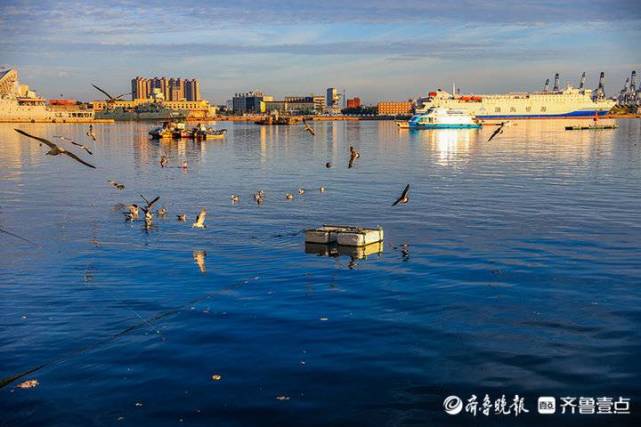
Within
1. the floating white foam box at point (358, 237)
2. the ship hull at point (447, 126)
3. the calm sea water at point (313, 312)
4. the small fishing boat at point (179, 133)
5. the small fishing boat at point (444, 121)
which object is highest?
the small fishing boat at point (444, 121)

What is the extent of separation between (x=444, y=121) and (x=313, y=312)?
149587 millimetres

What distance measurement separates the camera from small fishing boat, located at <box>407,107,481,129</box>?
6358 inches

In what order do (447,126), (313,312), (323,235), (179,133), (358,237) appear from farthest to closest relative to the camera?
(447,126) → (179,133) → (323,235) → (358,237) → (313,312)

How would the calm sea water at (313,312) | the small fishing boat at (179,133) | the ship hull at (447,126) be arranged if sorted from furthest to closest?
1. the ship hull at (447,126)
2. the small fishing boat at (179,133)
3. the calm sea water at (313,312)

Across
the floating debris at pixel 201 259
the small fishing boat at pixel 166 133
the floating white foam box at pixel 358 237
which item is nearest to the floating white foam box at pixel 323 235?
the floating white foam box at pixel 358 237

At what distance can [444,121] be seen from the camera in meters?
162

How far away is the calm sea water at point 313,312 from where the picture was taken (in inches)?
506

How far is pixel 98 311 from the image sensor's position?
18.3 metres

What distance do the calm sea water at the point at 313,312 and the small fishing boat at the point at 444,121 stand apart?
4901 inches

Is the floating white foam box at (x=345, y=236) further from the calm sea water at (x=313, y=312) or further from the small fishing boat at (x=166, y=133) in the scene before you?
the small fishing boat at (x=166, y=133)

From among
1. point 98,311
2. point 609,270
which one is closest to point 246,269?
point 98,311

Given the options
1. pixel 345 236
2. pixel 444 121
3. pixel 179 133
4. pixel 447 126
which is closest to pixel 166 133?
pixel 179 133

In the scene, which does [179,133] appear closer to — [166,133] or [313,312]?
[166,133]

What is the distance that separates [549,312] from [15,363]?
13.4 metres
